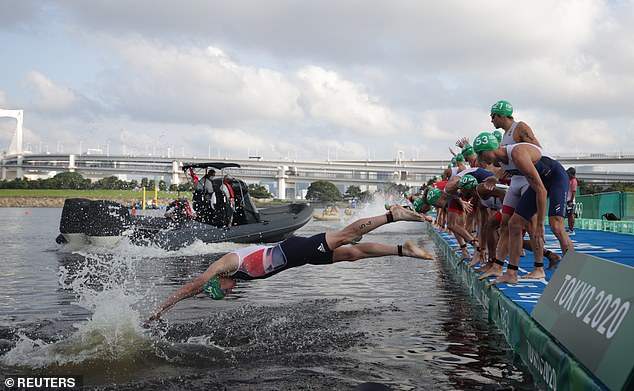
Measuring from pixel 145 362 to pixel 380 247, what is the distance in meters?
2.84

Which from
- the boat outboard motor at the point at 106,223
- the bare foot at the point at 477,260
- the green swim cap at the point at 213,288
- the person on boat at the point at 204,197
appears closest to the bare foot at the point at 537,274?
the bare foot at the point at 477,260

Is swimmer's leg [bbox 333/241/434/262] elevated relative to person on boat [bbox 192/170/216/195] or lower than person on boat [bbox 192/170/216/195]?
lower

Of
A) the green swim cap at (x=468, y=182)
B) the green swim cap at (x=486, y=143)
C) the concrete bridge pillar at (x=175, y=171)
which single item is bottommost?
the green swim cap at (x=468, y=182)

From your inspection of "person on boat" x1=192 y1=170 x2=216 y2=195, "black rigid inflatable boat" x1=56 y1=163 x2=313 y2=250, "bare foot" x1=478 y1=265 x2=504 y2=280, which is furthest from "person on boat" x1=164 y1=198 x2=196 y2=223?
"bare foot" x1=478 y1=265 x2=504 y2=280

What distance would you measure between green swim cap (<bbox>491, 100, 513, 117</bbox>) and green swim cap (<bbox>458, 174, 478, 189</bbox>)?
3.47 ft

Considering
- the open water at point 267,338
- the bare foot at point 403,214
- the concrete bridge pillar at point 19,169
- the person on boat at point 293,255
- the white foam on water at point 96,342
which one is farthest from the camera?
the concrete bridge pillar at point 19,169

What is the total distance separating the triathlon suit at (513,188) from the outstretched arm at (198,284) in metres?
3.53

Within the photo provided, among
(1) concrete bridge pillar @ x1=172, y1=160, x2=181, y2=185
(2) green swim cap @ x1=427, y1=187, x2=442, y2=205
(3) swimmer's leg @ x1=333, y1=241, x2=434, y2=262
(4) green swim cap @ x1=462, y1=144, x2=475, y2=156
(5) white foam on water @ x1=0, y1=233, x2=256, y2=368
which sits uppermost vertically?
(1) concrete bridge pillar @ x1=172, y1=160, x2=181, y2=185

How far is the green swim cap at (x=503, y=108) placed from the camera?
7992mm

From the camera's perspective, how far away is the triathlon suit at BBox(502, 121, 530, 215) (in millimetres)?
7564

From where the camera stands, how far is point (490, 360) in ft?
19.0

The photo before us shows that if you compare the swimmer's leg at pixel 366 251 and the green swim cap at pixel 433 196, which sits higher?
the green swim cap at pixel 433 196

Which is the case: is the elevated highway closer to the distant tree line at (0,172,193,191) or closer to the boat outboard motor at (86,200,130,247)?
the distant tree line at (0,172,193,191)

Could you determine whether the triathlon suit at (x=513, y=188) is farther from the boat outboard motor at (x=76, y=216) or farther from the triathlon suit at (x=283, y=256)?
the boat outboard motor at (x=76, y=216)
